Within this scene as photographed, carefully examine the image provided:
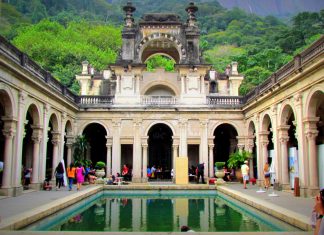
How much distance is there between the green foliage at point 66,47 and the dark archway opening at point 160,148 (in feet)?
66.1

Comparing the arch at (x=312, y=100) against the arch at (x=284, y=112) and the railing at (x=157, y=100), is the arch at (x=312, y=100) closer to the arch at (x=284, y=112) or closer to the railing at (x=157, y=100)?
the arch at (x=284, y=112)

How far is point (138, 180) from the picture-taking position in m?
24.4

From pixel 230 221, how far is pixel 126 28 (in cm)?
1929

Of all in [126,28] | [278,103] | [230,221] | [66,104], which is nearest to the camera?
[230,221]

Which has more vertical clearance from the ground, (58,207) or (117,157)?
(117,157)

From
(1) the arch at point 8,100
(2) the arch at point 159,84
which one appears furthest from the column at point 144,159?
(1) the arch at point 8,100

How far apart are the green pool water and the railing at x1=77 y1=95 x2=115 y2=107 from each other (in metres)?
10.7

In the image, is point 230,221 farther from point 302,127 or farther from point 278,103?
point 278,103

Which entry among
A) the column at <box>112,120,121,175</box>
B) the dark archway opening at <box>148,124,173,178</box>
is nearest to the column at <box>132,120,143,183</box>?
the column at <box>112,120,121,175</box>

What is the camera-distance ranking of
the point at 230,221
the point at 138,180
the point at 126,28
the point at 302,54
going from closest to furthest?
the point at 230,221 < the point at 302,54 < the point at 138,180 < the point at 126,28

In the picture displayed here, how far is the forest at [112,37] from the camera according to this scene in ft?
161

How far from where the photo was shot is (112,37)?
212ft

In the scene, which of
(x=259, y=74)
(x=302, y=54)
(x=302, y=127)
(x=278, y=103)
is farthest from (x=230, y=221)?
(x=259, y=74)

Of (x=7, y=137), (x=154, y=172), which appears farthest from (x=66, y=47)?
(x=7, y=137)
